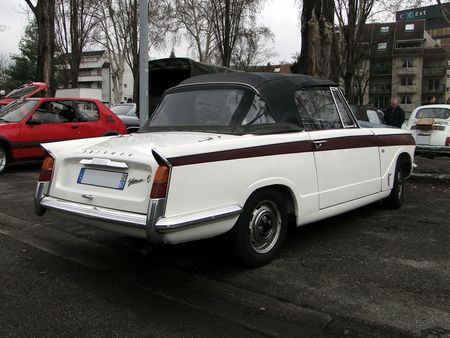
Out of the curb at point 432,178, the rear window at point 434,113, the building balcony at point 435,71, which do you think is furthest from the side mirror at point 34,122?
the building balcony at point 435,71

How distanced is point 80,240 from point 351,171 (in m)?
3.14

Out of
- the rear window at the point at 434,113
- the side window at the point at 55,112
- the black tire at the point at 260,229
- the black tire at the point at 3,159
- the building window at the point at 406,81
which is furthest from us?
the building window at the point at 406,81

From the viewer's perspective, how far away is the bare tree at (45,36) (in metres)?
16.0

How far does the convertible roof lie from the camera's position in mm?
4688

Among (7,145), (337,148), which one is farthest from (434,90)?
(337,148)

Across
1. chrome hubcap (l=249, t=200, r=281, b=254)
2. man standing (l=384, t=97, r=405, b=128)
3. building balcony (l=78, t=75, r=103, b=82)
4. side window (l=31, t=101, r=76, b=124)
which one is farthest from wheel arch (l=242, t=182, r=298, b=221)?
building balcony (l=78, t=75, r=103, b=82)

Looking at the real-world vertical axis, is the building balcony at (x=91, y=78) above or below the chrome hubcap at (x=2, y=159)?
above

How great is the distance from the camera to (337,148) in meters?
5.04

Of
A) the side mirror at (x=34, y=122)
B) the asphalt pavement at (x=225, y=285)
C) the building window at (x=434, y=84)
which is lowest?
the asphalt pavement at (x=225, y=285)

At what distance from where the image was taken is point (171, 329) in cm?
322

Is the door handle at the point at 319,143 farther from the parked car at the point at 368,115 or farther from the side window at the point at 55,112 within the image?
the parked car at the point at 368,115

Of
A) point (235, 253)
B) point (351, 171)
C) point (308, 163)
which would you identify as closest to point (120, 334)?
A: point (235, 253)

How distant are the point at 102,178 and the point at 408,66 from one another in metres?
76.5

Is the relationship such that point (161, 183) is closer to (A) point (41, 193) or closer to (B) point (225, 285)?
(B) point (225, 285)
